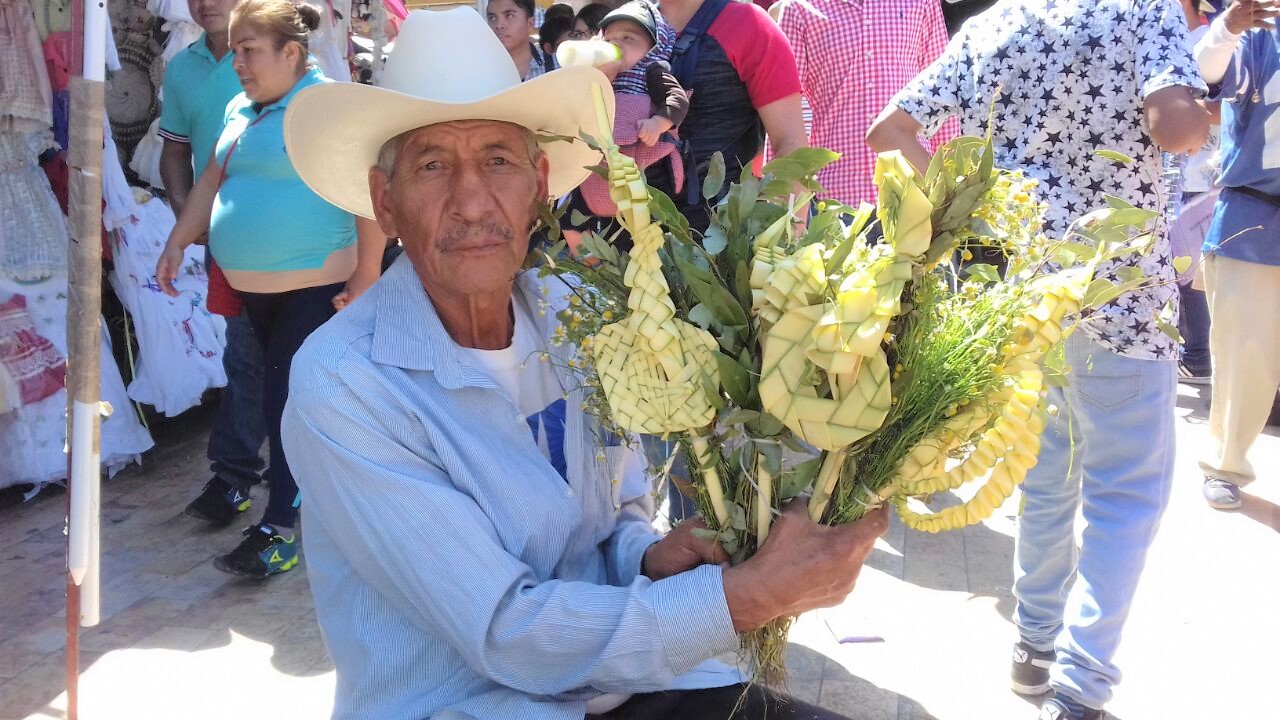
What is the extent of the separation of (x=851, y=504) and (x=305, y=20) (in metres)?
3.29

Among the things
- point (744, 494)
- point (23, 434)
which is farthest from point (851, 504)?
point (23, 434)

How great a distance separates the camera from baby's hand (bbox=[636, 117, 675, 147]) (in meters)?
3.45

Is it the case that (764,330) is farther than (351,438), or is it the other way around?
(351,438)

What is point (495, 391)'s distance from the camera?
71.2 inches

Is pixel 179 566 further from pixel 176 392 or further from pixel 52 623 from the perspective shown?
pixel 176 392

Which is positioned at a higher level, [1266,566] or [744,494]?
[744,494]

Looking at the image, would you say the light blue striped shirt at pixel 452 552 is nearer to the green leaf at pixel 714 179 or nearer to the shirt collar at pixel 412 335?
the shirt collar at pixel 412 335

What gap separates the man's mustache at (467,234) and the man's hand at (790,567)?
29.4 inches

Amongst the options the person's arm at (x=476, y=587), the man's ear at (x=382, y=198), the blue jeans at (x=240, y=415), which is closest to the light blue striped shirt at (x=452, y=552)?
the person's arm at (x=476, y=587)

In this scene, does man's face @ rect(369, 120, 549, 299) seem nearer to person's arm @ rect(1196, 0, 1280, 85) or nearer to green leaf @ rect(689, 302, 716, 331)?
green leaf @ rect(689, 302, 716, 331)

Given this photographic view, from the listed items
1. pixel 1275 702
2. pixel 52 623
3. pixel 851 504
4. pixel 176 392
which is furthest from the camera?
pixel 176 392

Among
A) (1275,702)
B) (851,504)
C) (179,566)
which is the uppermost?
(851,504)

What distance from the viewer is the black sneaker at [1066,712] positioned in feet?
9.24

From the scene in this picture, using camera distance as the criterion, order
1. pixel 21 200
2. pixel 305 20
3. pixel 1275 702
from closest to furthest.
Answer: pixel 1275 702 < pixel 305 20 < pixel 21 200
